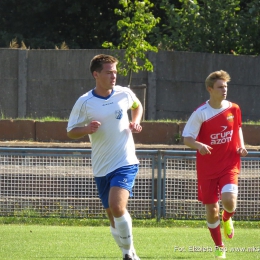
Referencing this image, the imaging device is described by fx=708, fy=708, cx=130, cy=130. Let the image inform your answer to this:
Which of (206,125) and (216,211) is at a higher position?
(206,125)

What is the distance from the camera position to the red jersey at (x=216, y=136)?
780 centimetres

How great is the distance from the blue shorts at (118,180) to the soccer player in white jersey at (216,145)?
3.04 feet

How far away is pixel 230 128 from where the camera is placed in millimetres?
7832

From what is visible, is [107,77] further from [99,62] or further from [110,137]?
[110,137]

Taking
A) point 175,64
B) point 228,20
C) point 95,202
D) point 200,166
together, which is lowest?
point 95,202

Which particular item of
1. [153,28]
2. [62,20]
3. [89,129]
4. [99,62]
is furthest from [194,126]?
[62,20]

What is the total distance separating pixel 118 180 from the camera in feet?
22.9

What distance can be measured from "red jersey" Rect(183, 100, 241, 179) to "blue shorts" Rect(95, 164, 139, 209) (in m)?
0.98

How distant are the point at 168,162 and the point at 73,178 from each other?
1611 millimetres

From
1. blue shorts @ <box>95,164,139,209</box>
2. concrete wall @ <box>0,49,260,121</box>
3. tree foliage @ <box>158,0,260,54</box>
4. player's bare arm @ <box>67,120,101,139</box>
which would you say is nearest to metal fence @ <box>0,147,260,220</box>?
blue shorts @ <box>95,164,139,209</box>

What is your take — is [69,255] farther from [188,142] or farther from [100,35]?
[100,35]

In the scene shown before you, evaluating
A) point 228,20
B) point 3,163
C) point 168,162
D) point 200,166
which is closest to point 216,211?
point 200,166

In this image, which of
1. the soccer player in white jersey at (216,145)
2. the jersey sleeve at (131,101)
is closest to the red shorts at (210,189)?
the soccer player in white jersey at (216,145)

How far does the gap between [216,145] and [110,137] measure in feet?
4.48
